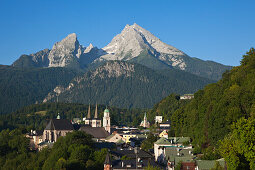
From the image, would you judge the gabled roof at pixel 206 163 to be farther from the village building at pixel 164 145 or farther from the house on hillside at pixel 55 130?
the house on hillside at pixel 55 130

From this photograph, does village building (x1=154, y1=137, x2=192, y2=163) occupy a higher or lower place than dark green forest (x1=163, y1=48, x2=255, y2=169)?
lower

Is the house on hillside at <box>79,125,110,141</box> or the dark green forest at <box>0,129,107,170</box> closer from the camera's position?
the dark green forest at <box>0,129,107,170</box>

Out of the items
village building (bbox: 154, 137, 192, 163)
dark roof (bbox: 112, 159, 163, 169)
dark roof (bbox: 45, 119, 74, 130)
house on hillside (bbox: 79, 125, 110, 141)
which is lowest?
dark roof (bbox: 112, 159, 163, 169)

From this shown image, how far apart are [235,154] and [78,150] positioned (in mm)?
52331

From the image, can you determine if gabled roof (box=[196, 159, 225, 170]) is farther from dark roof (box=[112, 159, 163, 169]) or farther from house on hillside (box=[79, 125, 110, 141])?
house on hillside (box=[79, 125, 110, 141])

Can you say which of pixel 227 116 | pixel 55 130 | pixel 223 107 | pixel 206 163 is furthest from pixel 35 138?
pixel 206 163

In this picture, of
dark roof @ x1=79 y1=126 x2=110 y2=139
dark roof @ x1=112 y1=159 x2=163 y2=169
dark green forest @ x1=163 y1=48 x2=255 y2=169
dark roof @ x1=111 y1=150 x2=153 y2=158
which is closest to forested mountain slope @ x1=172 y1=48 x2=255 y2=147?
dark green forest @ x1=163 y1=48 x2=255 y2=169

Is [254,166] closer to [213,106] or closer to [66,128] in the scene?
[213,106]

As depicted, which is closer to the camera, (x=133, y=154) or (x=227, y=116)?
(x=227, y=116)

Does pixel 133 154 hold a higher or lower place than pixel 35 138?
lower

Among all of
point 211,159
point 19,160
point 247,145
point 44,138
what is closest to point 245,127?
point 247,145

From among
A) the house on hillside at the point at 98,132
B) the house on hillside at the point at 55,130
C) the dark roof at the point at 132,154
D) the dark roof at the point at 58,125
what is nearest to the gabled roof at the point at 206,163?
the dark roof at the point at 132,154

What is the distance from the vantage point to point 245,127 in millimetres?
71250

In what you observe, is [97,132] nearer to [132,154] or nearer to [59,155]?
[59,155]
